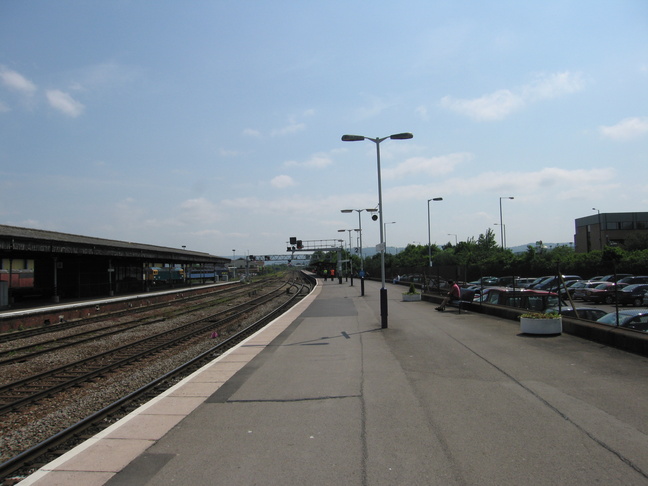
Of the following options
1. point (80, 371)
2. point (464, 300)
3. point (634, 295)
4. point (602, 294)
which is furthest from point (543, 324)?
point (602, 294)

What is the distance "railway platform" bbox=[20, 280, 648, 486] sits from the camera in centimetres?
455

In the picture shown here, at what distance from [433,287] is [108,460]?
90.6ft

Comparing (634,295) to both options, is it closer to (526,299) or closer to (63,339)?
(526,299)

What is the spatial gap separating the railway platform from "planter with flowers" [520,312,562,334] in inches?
70.6

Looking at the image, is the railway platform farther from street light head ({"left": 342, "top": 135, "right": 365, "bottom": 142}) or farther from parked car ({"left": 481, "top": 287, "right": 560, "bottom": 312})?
street light head ({"left": 342, "top": 135, "right": 365, "bottom": 142})

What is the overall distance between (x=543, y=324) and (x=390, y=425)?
8.35 meters

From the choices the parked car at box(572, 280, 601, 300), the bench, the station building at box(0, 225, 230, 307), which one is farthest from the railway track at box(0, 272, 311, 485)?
the parked car at box(572, 280, 601, 300)

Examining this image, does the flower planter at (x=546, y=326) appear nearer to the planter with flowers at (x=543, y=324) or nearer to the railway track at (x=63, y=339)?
the planter with flowers at (x=543, y=324)

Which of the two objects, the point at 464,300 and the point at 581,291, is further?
the point at 581,291

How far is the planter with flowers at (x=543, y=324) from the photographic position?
41.2 ft

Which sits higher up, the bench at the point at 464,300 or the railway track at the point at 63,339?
the bench at the point at 464,300

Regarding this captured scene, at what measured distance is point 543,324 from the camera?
1257 centimetres

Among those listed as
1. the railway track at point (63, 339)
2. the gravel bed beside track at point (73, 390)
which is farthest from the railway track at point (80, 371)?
the railway track at point (63, 339)

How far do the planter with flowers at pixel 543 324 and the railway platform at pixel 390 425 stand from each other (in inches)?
70.6
